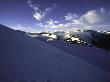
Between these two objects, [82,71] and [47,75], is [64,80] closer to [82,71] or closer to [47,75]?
[47,75]

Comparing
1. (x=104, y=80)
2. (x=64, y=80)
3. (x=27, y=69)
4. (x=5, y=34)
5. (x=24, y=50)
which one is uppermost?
(x=5, y=34)

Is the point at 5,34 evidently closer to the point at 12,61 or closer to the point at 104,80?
the point at 12,61

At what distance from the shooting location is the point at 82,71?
17.2 feet

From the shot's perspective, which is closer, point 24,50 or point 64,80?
point 64,80

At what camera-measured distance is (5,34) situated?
5586 mm

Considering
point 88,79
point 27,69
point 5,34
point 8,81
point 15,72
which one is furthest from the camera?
Answer: point 5,34

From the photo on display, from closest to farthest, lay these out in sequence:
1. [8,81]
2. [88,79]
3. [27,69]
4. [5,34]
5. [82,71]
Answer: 1. [8,81]
2. [27,69]
3. [88,79]
4. [82,71]
5. [5,34]

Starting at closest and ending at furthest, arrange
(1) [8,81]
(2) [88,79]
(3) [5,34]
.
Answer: (1) [8,81] < (2) [88,79] < (3) [5,34]

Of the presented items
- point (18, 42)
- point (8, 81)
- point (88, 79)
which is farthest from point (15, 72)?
point (88, 79)

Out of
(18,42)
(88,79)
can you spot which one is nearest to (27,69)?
(18,42)

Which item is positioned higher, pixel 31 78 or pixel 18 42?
pixel 18 42

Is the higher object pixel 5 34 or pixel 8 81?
pixel 5 34

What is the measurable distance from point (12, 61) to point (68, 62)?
2250mm

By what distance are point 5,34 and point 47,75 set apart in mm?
2472
